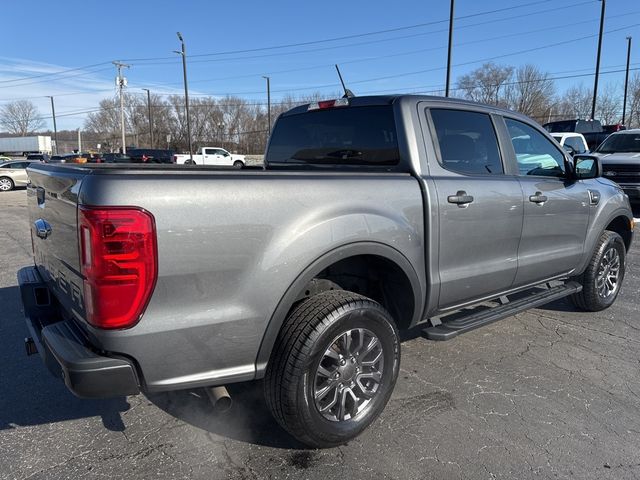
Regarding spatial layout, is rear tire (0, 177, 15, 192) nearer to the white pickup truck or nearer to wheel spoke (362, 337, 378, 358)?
the white pickup truck

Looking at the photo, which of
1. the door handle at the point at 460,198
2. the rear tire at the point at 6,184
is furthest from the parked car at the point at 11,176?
the door handle at the point at 460,198

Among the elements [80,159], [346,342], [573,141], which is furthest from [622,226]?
[80,159]

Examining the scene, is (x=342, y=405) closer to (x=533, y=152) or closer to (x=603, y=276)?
(x=533, y=152)

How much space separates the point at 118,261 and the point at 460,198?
6.98 feet

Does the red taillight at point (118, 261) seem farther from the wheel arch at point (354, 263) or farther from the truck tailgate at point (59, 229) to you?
the wheel arch at point (354, 263)

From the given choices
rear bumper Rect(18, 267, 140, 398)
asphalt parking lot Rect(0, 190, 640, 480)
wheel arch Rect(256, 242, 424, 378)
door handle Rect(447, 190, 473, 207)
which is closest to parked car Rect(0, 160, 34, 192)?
asphalt parking lot Rect(0, 190, 640, 480)

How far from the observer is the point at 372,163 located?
342 cm

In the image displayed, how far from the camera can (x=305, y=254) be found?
2.45 meters

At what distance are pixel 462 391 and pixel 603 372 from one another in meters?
1.21

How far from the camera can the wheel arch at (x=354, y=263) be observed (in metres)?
2.42

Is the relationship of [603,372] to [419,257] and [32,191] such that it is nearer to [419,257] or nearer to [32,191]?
[419,257]

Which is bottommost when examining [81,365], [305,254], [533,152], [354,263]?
[81,365]

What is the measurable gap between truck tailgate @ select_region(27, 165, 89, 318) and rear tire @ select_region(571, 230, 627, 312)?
14.7ft

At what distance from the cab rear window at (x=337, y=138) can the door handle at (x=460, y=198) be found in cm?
43
